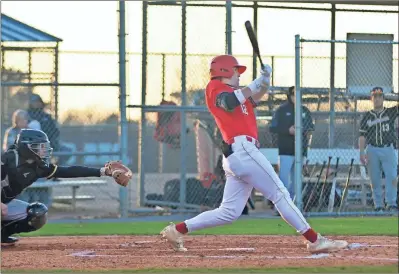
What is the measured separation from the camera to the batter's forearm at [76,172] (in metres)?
9.86

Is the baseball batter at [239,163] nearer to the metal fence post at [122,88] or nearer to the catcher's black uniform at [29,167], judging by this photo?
the catcher's black uniform at [29,167]

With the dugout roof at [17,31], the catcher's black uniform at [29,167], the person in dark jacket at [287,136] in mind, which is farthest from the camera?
the dugout roof at [17,31]

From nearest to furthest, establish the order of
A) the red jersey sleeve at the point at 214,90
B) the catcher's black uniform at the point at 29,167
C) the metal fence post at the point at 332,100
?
the red jersey sleeve at the point at 214,90 < the catcher's black uniform at the point at 29,167 < the metal fence post at the point at 332,100

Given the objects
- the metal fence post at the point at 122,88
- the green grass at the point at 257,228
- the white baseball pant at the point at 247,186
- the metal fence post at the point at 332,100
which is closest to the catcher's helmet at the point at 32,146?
the white baseball pant at the point at 247,186

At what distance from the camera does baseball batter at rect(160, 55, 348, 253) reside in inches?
357

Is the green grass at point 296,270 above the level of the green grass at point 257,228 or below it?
above

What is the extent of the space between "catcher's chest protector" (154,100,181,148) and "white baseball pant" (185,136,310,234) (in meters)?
7.58

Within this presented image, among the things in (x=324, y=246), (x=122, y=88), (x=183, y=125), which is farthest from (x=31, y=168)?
(x=183, y=125)

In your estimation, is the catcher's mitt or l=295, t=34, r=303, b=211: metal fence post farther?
l=295, t=34, r=303, b=211: metal fence post

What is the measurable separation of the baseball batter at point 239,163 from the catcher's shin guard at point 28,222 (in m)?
1.67

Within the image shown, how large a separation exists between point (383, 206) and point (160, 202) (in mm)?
3813

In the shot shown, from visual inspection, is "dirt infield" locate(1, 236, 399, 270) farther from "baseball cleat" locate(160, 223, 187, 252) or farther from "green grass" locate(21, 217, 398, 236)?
"green grass" locate(21, 217, 398, 236)

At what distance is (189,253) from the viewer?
372 inches

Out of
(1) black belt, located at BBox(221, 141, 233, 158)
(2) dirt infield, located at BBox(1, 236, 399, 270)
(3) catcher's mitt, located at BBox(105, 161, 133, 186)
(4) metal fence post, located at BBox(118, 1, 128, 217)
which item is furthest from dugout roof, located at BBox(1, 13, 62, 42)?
(1) black belt, located at BBox(221, 141, 233, 158)
